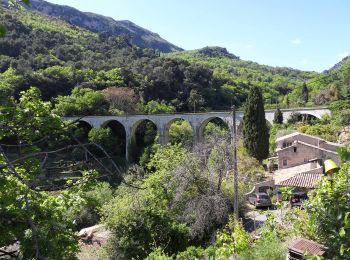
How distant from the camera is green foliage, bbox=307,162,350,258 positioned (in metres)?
3.79

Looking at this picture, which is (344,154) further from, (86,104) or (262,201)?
(86,104)

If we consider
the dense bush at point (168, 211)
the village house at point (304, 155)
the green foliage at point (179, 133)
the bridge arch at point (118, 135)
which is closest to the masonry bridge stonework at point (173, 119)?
the bridge arch at point (118, 135)

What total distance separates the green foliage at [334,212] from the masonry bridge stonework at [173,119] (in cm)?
2885

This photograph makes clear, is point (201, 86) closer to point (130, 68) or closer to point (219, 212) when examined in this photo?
point (130, 68)

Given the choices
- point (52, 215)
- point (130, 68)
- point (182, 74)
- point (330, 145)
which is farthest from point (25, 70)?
point (52, 215)

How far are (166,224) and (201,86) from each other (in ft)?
169

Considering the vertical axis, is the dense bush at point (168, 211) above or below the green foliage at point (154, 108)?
below

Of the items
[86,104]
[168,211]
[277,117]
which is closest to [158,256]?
[168,211]

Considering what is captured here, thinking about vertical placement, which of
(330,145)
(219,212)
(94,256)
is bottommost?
(94,256)

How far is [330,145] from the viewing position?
25.1 metres

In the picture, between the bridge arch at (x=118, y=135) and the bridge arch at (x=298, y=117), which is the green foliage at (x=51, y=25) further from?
the bridge arch at (x=298, y=117)

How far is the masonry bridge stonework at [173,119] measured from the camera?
36.9 metres

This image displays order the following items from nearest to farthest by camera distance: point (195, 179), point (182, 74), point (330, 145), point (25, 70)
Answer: point (195, 179)
point (330, 145)
point (25, 70)
point (182, 74)

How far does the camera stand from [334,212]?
4086 mm
